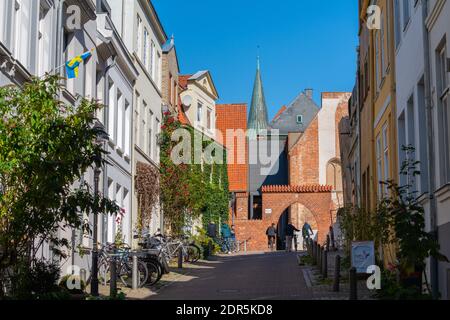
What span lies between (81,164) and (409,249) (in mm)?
4986

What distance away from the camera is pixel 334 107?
59250mm

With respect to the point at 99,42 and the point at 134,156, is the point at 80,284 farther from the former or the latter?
→ the point at 134,156

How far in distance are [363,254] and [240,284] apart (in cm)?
411

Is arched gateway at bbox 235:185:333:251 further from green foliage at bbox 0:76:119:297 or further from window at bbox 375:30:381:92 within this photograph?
green foliage at bbox 0:76:119:297

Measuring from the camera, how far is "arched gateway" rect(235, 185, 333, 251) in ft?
161

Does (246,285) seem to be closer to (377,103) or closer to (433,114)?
(377,103)

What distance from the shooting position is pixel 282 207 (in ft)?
164

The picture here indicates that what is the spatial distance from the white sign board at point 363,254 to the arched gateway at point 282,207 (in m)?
32.3

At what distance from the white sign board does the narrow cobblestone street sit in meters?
1.19

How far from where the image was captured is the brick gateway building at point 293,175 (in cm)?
4950

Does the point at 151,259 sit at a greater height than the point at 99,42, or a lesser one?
lesser

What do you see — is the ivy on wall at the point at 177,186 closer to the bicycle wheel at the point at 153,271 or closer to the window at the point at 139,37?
the window at the point at 139,37

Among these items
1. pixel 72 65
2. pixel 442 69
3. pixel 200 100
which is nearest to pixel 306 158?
pixel 200 100
